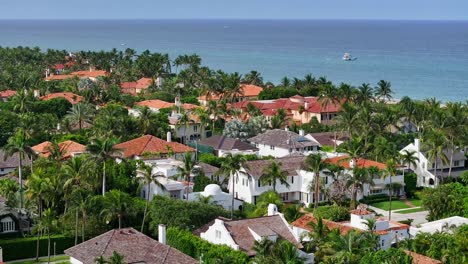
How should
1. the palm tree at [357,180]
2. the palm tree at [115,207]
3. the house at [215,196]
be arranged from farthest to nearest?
the palm tree at [357,180]
the house at [215,196]
the palm tree at [115,207]

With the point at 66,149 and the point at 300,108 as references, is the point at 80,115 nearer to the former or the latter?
the point at 66,149

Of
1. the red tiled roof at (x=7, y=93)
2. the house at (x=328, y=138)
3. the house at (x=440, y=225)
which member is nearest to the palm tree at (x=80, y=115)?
the house at (x=328, y=138)

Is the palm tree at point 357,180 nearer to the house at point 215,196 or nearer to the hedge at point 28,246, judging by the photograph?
the house at point 215,196

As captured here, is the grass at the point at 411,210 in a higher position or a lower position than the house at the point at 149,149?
lower

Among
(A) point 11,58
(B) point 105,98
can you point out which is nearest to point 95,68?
(A) point 11,58

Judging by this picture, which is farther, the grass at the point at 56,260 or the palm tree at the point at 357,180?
the palm tree at the point at 357,180

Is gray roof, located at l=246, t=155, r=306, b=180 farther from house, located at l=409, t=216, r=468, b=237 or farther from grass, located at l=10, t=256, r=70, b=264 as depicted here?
grass, located at l=10, t=256, r=70, b=264

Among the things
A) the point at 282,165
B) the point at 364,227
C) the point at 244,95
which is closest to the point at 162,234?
the point at 364,227
